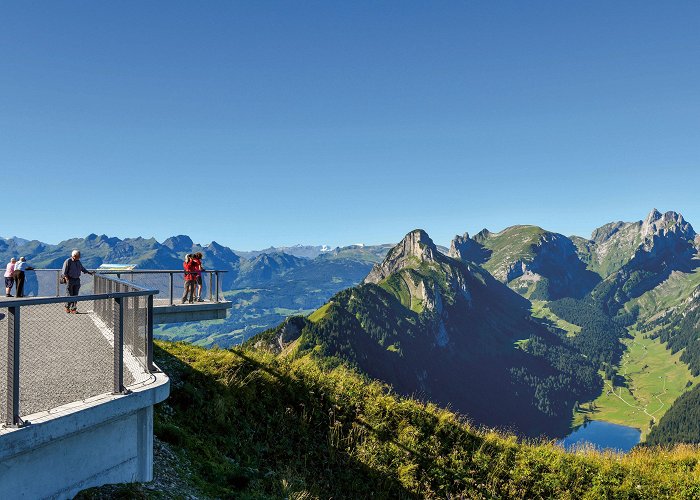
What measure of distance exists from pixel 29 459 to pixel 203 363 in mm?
10228

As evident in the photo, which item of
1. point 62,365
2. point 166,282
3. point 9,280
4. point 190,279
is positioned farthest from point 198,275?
point 62,365

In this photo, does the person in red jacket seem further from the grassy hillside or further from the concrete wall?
the concrete wall

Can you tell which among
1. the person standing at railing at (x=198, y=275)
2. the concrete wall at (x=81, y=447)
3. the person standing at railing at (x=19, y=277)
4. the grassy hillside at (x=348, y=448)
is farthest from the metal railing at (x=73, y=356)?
the person standing at railing at (x=19, y=277)

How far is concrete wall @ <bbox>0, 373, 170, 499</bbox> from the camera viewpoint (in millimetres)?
5855

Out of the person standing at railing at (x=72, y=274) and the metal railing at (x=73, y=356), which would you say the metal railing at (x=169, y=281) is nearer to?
the person standing at railing at (x=72, y=274)

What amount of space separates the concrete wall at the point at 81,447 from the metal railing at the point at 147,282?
14.4 m

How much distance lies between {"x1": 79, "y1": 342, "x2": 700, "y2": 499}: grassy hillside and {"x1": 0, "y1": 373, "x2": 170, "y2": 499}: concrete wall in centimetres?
340

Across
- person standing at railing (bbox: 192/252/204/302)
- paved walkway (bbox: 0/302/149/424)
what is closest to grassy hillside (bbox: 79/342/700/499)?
paved walkway (bbox: 0/302/149/424)

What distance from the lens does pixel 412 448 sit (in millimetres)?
14562

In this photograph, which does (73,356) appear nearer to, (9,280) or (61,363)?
(61,363)

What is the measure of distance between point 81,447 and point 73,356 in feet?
14.0

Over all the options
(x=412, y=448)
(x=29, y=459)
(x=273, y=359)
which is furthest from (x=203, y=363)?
(x=29, y=459)

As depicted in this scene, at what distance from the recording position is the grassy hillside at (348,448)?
12.3 m

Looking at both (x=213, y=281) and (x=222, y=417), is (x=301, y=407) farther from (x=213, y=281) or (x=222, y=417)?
(x=213, y=281)
